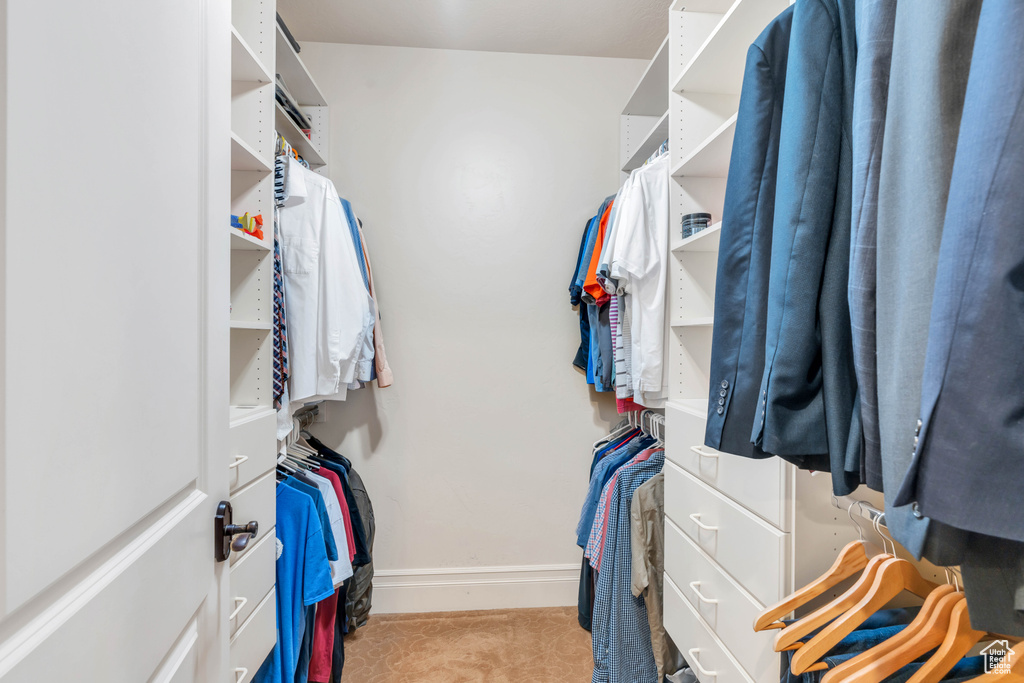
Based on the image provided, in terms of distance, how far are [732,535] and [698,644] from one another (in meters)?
0.37

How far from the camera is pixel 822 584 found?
0.85 meters

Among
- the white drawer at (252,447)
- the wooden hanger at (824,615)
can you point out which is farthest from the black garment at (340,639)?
the wooden hanger at (824,615)

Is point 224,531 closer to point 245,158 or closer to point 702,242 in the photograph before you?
point 245,158

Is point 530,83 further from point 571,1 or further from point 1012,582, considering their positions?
point 1012,582

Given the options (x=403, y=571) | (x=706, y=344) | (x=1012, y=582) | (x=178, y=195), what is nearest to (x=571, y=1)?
(x=706, y=344)

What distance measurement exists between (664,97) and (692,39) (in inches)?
25.7

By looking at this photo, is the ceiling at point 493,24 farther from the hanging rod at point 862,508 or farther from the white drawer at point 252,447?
the hanging rod at point 862,508

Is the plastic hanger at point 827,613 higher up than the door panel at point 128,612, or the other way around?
A: the door panel at point 128,612

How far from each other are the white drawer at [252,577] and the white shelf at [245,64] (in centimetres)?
123

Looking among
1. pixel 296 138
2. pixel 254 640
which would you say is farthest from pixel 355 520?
pixel 296 138

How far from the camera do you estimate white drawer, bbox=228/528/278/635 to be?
108 centimetres

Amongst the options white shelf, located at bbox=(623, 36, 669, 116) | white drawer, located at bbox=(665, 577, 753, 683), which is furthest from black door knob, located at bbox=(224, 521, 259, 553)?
white shelf, located at bbox=(623, 36, 669, 116)

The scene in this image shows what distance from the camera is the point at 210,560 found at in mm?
699

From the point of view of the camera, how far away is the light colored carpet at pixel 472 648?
1742mm
